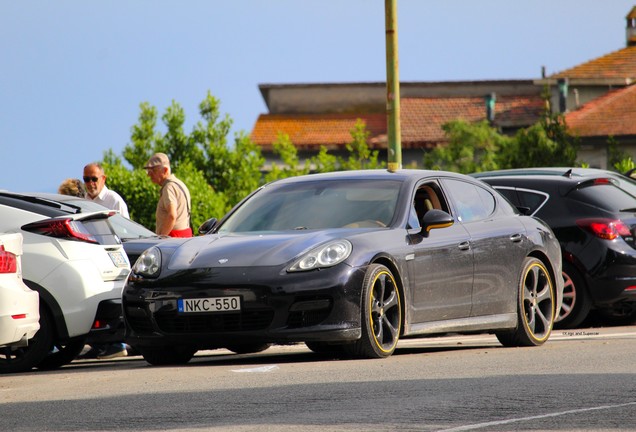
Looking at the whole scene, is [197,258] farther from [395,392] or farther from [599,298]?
[599,298]

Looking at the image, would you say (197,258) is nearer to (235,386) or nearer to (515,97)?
(235,386)

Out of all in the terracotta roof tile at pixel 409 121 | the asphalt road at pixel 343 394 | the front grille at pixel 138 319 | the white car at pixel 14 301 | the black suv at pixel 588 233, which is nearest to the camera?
the asphalt road at pixel 343 394

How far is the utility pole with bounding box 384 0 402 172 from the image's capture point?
19188 millimetres

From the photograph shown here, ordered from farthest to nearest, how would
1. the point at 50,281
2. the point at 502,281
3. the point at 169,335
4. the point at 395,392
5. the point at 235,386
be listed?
the point at 502,281
the point at 50,281
the point at 169,335
the point at 235,386
the point at 395,392

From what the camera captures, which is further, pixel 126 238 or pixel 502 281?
pixel 126 238

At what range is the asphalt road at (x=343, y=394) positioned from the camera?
22.8 feet

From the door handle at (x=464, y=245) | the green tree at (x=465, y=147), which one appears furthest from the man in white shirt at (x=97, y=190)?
the green tree at (x=465, y=147)

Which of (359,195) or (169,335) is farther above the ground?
(359,195)

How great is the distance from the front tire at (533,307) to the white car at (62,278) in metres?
3.38

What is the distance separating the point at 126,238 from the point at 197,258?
3.26 metres

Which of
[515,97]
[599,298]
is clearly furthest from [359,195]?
[515,97]

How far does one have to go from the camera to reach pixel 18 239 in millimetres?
9734

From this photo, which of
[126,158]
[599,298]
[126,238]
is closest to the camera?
[126,238]

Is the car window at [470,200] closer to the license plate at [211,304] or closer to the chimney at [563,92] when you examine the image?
the license plate at [211,304]
